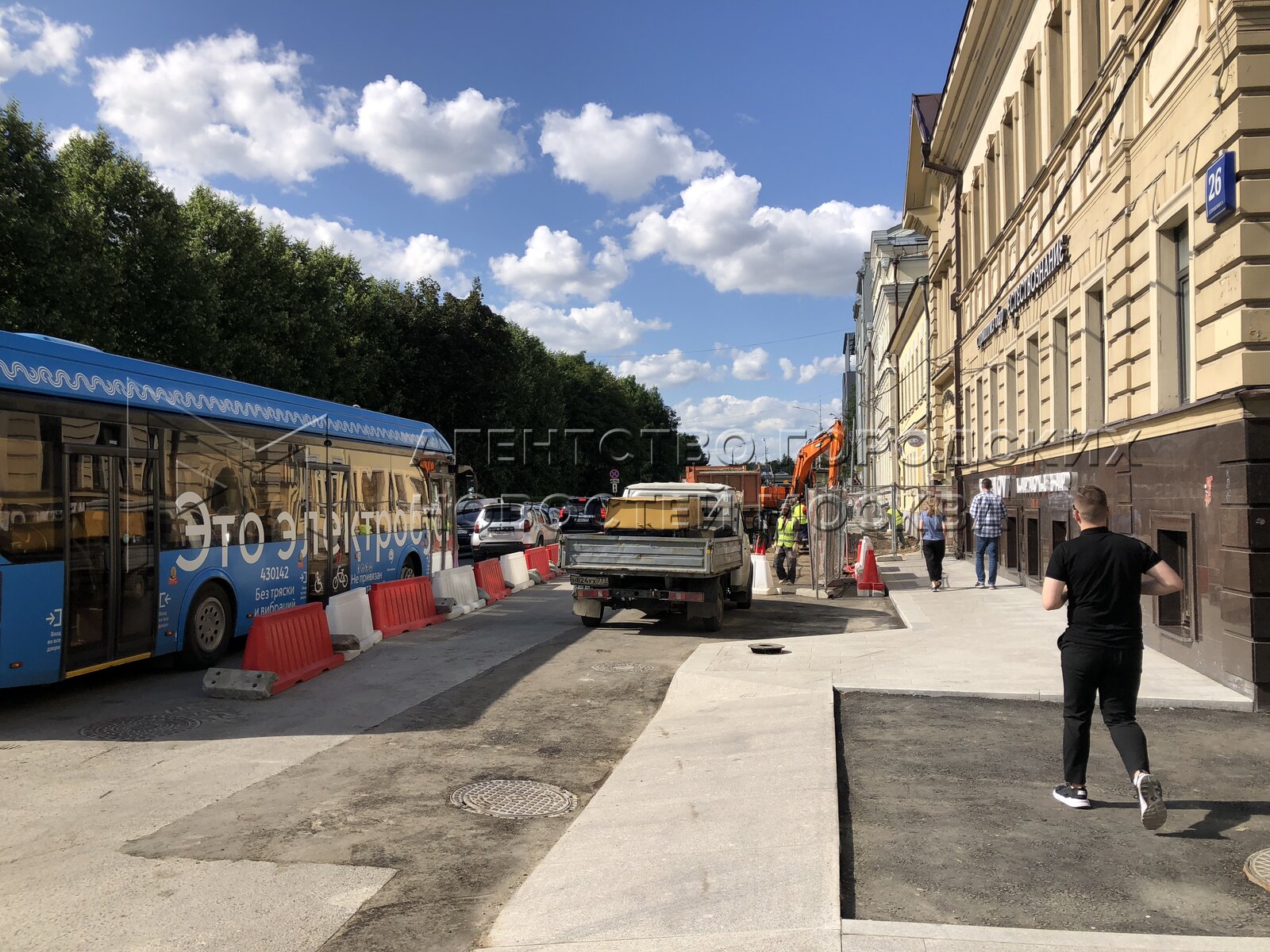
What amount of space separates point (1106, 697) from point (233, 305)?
26.2 metres

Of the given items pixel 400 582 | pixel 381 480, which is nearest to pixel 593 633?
pixel 400 582

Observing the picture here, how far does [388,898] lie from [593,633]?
9240 mm

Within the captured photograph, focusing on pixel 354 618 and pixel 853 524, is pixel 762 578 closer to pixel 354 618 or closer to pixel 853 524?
pixel 354 618

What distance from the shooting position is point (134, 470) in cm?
960

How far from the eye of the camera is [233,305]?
2688cm

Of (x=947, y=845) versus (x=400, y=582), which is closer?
(x=947, y=845)

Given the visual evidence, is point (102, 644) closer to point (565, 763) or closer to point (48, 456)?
point (48, 456)

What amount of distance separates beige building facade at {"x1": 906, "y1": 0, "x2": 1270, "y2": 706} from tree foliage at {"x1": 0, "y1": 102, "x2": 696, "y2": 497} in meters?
17.1

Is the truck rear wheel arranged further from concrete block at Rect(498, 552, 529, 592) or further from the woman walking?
concrete block at Rect(498, 552, 529, 592)

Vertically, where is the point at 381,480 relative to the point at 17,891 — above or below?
above

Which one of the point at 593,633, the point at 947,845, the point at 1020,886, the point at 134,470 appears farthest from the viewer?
the point at 593,633

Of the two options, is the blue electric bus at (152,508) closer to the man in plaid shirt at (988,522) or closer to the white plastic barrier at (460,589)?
the white plastic barrier at (460,589)

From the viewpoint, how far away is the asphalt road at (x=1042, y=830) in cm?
418

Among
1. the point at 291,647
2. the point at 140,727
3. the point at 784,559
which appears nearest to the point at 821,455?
the point at 784,559
